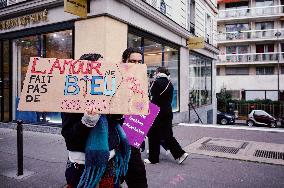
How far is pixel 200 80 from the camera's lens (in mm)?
18375

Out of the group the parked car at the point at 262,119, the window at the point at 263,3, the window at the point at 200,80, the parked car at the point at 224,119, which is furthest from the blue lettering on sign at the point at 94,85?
the window at the point at 263,3

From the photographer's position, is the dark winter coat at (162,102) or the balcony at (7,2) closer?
the dark winter coat at (162,102)

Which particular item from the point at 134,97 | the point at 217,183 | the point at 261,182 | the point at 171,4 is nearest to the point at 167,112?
the point at 217,183

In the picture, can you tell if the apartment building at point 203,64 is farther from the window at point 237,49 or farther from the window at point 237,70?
the window at point 237,49

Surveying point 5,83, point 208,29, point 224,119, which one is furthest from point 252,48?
point 5,83

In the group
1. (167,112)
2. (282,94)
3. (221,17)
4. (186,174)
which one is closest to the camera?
(186,174)

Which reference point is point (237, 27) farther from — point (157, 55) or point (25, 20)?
point (25, 20)

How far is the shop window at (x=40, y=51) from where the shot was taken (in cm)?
971

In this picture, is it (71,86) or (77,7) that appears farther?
(77,7)

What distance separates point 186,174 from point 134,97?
10.8 ft

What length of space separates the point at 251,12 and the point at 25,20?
36.0 metres

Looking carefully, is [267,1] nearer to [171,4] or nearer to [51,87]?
[171,4]

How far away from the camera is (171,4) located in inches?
530

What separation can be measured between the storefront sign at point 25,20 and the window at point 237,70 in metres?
34.8
